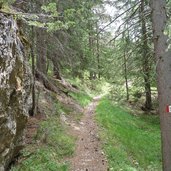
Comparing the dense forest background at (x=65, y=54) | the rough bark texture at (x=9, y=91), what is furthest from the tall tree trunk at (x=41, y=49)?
the rough bark texture at (x=9, y=91)

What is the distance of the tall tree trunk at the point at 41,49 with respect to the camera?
43.4ft

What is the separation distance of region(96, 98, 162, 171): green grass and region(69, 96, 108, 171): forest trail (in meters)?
0.30

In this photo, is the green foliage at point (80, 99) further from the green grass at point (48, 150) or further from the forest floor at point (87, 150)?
the green grass at point (48, 150)

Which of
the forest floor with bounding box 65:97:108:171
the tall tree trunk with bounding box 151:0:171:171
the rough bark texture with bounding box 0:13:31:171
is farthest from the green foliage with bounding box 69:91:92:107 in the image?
the tall tree trunk with bounding box 151:0:171:171

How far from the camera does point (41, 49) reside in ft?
45.1

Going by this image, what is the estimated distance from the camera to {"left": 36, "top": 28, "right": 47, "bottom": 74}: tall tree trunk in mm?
13231

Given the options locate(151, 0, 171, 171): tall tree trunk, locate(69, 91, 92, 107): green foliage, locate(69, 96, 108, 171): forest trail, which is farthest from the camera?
locate(69, 91, 92, 107): green foliage

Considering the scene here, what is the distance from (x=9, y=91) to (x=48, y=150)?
11.0 feet

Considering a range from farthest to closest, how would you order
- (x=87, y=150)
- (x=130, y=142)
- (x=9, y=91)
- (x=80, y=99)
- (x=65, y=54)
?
Answer: (x=80, y=99)
(x=65, y=54)
(x=130, y=142)
(x=87, y=150)
(x=9, y=91)

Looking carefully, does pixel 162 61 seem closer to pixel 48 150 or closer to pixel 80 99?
pixel 48 150

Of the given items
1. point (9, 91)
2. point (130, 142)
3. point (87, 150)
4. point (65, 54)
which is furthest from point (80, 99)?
point (9, 91)

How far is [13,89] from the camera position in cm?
721

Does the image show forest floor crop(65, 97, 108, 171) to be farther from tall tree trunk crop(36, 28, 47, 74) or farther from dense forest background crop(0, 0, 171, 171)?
tall tree trunk crop(36, 28, 47, 74)

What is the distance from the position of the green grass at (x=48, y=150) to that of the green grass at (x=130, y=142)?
155 centimetres
